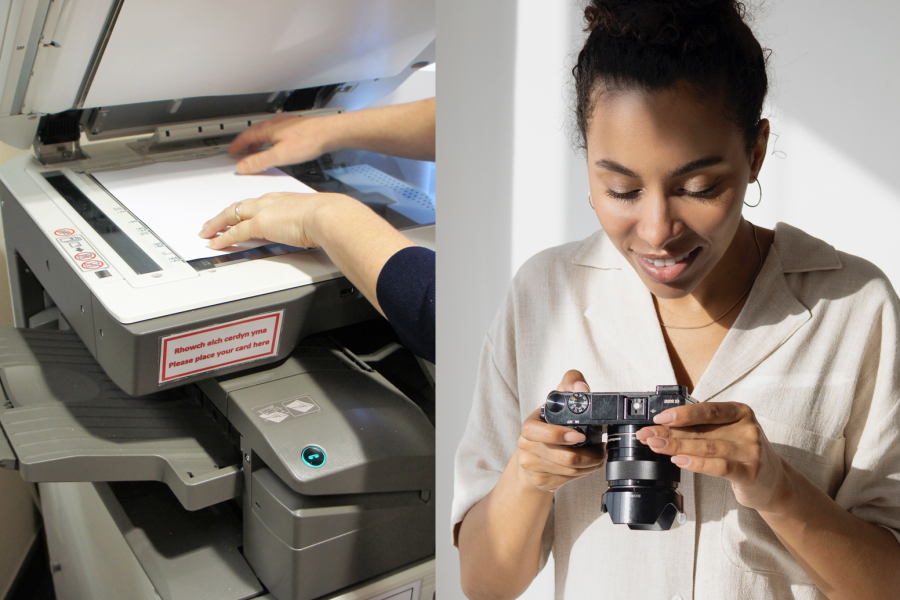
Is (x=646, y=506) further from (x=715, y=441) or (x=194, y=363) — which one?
(x=194, y=363)

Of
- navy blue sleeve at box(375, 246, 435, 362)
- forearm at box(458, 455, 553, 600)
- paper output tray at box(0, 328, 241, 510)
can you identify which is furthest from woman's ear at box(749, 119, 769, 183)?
paper output tray at box(0, 328, 241, 510)

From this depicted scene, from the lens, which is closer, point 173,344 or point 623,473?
point 623,473

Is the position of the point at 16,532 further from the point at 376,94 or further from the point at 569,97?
the point at 569,97

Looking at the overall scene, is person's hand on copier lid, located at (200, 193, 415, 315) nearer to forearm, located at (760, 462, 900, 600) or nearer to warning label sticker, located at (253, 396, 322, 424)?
warning label sticker, located at (253, 396, 322, 424)

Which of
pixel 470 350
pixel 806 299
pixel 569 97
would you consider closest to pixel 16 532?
pixel 470 350

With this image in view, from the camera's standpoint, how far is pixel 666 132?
0.54 meters

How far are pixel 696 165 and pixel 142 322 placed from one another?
2.59 feet

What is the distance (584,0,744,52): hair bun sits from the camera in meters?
0.53

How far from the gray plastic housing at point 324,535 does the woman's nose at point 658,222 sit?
27.9 inches

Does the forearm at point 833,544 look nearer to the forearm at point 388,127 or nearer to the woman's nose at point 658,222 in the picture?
the woman's nose at point 658,222

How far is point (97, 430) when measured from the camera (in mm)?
1127

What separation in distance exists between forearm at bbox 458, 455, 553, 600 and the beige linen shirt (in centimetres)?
4

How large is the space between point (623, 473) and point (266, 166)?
46.7 inches

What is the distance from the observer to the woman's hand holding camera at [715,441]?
1.59 feet
